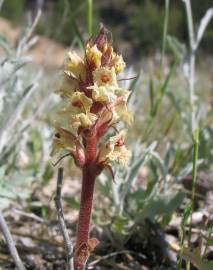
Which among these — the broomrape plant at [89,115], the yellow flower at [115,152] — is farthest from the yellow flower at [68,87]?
the yellow flower at [115,152]

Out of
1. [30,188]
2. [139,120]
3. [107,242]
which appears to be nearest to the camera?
[107,242]

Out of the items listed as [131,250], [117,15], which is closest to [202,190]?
[131,250]

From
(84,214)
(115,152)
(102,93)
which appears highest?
(102,93)

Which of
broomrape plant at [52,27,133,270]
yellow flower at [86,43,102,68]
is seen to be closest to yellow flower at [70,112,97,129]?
broomrape plant at [52,27,133,270]

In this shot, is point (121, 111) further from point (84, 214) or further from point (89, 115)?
point (84, 214)

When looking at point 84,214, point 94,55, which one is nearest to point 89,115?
point 94,55

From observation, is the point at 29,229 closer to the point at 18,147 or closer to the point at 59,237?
the point at 59,237

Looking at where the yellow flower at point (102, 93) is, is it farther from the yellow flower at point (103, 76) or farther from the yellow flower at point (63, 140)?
the yellow flower at point (63, 140)
